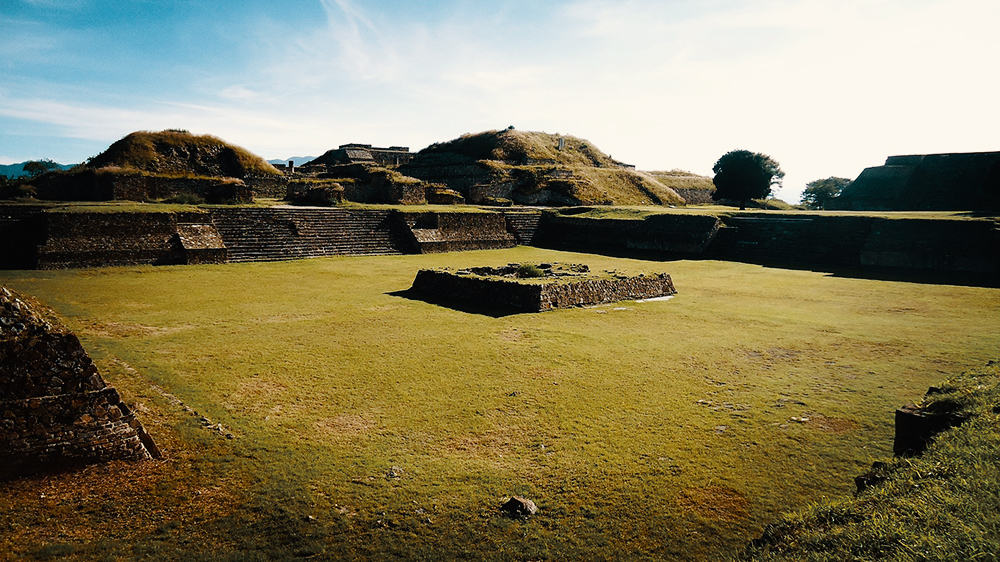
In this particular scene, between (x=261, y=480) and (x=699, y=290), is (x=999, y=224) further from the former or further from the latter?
(x=261, y=480)

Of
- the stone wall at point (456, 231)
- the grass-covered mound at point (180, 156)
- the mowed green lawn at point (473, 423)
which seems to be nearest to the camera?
the mowed green lawn at point (473, 423)

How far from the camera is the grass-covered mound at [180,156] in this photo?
2591 cm

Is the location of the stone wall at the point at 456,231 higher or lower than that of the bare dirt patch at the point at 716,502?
higher

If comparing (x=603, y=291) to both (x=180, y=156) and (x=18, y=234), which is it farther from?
(x=180, y=156)

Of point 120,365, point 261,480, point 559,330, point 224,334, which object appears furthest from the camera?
point 559,330

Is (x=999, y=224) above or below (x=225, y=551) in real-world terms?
above

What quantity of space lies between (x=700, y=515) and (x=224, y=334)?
26.6 feet

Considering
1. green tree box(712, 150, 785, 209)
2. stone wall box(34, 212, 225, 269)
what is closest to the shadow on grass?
stone wall box(34, 212, 225, 269)

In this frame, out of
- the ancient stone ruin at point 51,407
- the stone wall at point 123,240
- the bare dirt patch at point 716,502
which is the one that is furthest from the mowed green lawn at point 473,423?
the stone wall at point 123,240

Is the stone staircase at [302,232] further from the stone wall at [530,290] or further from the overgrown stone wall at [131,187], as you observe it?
the stone wall at [530,290]

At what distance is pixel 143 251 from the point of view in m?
17.0

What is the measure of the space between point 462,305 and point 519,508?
8.29 m

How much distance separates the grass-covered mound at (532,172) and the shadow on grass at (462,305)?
22979 millimetres

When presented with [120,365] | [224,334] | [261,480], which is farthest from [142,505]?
[224,334]
